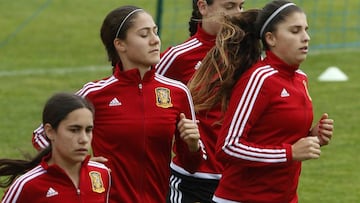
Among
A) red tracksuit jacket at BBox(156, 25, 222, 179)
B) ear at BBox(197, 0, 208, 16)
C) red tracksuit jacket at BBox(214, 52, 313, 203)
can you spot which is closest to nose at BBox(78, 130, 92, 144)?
red tracksuit jacket at BBox(214, 52, 313, 203)

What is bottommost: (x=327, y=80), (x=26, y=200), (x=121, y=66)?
(x=327, y=80)

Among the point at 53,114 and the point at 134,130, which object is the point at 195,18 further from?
the point at 53,114

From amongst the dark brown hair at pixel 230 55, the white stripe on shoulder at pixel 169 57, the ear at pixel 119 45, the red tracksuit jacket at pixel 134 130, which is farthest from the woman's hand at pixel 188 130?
the white stripe on shoulder at pixel 169 57

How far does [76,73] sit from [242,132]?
41.1 ft

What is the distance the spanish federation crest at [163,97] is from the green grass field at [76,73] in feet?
12.1

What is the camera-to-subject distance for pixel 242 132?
Answer: 24.5ft

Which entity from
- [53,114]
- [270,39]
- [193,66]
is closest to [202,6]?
[193,66]

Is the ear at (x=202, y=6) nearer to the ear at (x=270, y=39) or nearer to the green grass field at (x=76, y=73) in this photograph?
the ear at (x=270, y=39)

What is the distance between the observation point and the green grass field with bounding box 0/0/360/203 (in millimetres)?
13477

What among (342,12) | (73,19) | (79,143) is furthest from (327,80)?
(79,143)

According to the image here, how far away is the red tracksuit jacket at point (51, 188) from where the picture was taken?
22.8 feet

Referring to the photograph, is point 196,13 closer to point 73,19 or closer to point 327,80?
point 327,80

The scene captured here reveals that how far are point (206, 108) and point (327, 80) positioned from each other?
10795mm

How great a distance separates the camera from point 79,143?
6.95 meters
